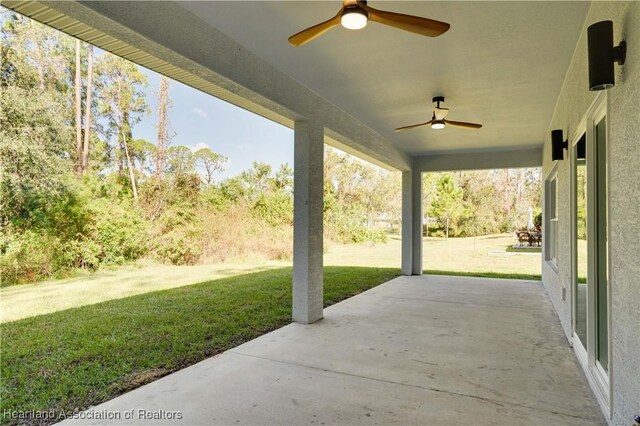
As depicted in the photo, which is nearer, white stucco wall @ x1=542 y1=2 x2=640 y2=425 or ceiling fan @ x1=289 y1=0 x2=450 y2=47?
white stucco wall @ x1=542 y1=2 x2=640 y2=425

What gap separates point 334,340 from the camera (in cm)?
407

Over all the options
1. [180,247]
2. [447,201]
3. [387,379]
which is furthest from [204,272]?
[447,201]

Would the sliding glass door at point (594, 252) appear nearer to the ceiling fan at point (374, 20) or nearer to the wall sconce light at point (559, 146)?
the wall sconce light at point (559, 146)

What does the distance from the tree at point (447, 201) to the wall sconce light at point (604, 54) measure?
16283 millimetres

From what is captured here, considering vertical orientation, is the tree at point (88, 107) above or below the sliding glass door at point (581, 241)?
above

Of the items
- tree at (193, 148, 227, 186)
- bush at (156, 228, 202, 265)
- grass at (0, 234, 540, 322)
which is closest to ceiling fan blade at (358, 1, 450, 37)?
grass at (0, 234, 540, 322)

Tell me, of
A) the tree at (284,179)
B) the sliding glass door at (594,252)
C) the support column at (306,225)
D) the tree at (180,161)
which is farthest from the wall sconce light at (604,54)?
the tree at (284,179)

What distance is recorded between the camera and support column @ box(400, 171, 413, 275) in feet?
30.1

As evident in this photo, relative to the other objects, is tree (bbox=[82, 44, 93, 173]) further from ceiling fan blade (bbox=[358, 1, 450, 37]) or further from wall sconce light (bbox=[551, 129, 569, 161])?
wall sconce light (bbox=[551, 129, 569, 161])

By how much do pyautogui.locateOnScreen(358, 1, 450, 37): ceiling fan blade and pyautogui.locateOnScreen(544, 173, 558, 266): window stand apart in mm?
5153

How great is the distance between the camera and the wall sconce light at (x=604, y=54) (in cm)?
189

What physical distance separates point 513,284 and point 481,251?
24.1 feet

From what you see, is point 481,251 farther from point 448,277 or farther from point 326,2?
point 326,2

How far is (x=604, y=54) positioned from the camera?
75.5 inches
